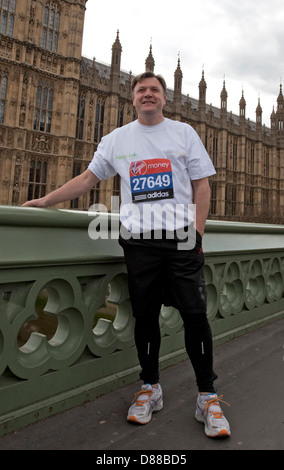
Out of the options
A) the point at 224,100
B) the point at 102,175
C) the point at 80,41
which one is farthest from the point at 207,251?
the point at 224,100

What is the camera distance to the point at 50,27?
1962 cm

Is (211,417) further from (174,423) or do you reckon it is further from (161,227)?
(161,227)

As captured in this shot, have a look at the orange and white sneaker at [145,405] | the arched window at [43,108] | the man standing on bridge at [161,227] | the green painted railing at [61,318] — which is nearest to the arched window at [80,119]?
the arched window at [43,108]

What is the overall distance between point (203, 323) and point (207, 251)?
75 cm

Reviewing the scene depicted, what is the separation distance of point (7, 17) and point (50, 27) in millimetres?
2461

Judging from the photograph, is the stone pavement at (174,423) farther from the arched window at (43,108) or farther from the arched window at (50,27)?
the arched window at (50,27)

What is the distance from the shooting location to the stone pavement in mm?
1214

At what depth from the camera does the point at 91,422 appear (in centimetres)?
136

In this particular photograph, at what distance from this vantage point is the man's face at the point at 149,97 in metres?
1.52

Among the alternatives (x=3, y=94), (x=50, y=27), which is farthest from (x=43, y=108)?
(x=50, y=27)

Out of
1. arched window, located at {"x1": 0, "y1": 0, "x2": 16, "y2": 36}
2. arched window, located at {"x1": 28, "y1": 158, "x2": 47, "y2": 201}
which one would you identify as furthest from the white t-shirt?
arched window, located at {"x1": 0, "y1": 0, "x2": 16, "y2": 36}

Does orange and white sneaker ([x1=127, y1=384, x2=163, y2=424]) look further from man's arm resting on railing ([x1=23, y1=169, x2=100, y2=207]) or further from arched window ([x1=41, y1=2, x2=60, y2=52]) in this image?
arched window ([x1=41, y1=2, x2=60, y2=52])

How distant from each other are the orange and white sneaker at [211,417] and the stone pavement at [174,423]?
25 millimetres

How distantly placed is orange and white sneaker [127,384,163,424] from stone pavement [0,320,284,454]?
0.08ft
